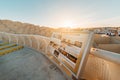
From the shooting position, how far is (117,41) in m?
3.18

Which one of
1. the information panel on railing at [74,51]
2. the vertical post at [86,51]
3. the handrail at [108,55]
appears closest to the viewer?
the handrail at [108,55]

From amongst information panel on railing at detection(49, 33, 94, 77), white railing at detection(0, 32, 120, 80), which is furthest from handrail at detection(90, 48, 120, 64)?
information panel on railing at detection(49, 33, 94, 77)

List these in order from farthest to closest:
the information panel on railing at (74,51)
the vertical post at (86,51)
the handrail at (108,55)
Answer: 1. the information panel on railing at (74,51)
2. the vertical post at (86,51)
3. the handrail at (108,55)

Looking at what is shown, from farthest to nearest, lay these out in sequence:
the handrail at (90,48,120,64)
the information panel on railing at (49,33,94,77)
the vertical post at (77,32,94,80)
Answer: the information panel on railing at (49,33,94,77) < the vertical post at (77,32,94,80) < the handrail at (90,48,120,64)

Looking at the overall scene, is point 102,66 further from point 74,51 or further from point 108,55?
point 74,51

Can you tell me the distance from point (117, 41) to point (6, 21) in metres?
33.9

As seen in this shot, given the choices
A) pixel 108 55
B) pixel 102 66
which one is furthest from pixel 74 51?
pixel 108 55

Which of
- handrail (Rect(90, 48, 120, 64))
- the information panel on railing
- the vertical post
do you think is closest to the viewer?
handrail (Rect(90, 48, 120, 64))

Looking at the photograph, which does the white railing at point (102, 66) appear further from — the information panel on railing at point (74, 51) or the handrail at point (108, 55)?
the information panel on railing at point (74, 51)

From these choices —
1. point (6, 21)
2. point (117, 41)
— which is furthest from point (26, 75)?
point (6, 21)

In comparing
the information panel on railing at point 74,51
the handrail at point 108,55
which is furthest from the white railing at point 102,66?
the information panel on railing at point 74,51

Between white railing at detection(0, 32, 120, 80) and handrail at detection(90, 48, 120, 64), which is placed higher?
handrail at detection(90, 48, 120, 64)

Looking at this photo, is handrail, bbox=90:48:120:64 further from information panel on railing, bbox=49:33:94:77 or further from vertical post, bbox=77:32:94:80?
information panel on railing, bbox=49:33:94:77

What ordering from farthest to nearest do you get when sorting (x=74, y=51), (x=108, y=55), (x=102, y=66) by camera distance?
1. (x=74, y=51)
2. (x=102, y=66)
3. (x=108, y=55)
